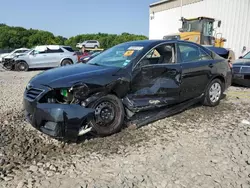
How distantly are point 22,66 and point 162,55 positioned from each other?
1182 cm

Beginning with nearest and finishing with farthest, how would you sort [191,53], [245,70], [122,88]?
[122,88] < [191,53] < [245,70]

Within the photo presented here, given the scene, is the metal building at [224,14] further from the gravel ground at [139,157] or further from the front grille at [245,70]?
the gravel ground at [139,157]

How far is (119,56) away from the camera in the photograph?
14.3 feet

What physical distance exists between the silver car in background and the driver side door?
11.2 metres

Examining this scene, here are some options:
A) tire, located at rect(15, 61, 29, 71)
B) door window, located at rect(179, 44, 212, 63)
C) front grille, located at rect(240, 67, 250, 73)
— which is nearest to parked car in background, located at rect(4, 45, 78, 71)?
tire, located at rect(15, 61, 29, 71)

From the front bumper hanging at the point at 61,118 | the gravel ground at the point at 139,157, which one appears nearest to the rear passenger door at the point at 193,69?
the gravel ground at the point at 139,157

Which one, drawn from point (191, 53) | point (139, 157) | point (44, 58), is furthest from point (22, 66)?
point (139, 157)

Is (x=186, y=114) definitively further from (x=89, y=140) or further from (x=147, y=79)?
(x=89, y=140)

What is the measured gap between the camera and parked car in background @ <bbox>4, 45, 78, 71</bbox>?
14180 millimetres

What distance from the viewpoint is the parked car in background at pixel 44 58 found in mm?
14180

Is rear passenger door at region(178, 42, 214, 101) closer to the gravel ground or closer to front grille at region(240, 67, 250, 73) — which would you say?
the gravel ground

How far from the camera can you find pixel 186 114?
16.0 feet

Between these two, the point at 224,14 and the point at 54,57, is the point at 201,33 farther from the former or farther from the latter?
the point at 54,57

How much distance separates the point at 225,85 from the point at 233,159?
285 centimetres
